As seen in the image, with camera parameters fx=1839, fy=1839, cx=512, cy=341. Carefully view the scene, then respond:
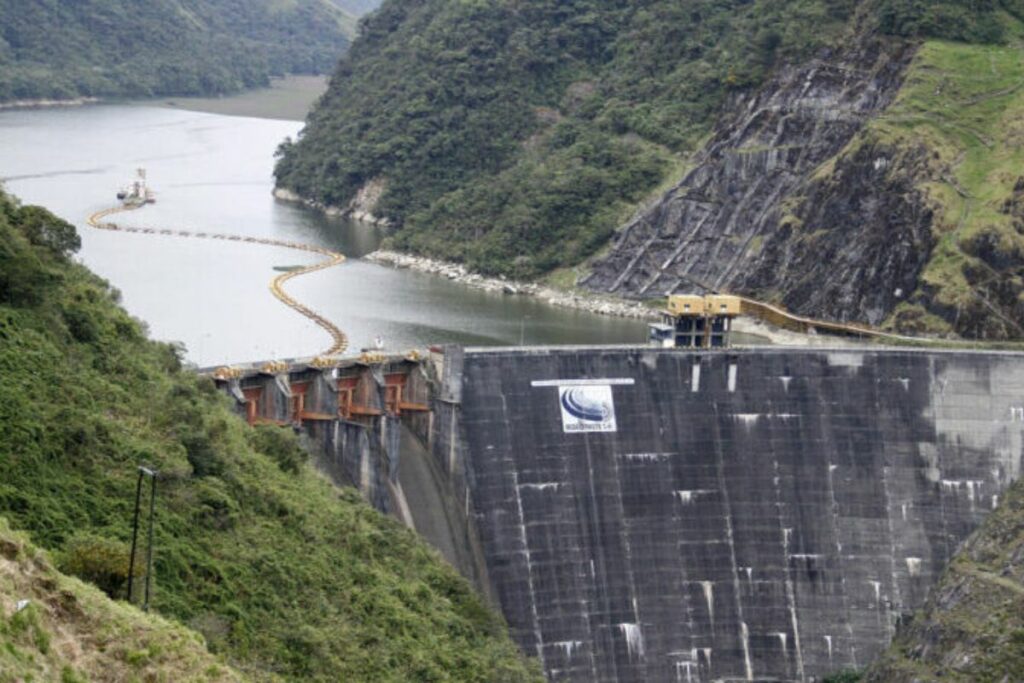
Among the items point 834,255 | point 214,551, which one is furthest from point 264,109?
point 214,551

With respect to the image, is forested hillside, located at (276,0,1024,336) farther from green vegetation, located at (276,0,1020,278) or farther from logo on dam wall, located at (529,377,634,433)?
logo on dam wall, located at (529,377,634,433)

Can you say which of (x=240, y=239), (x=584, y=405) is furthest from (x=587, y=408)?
(x=240, y=239)

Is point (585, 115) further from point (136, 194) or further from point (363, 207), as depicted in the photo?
point (136, 194)

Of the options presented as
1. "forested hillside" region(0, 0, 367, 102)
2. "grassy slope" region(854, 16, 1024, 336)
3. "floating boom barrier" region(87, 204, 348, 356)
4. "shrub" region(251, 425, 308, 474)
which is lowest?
"shrub" region(251, 425, 308, 474)

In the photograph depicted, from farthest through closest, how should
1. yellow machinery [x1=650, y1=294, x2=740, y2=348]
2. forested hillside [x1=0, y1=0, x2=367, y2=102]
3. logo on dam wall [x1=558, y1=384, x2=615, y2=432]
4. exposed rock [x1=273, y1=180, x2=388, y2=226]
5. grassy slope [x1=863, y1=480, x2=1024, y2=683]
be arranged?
1. forested hillside [x1=0, y1=0, x2=367, y2=102]
2. exposed rock [x1=273, y1=180, x2=388, y2=226]
3. yellow machinery [x1=650, y1=294, x2=740, y2=348]
4. logo on dam wall [x1=558, y1=384, x2=615, y2=432]
5. grassy slope [x1=863, y1=480, x2=1024, y2=683]

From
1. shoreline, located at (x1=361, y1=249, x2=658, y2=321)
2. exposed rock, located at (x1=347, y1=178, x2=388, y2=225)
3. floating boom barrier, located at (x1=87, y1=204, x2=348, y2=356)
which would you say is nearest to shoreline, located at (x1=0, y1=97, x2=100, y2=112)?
exposed rock, located at (x1=347, y1=178, x2=388, y2=225)

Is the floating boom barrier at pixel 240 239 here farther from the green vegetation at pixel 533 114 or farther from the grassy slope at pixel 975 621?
the grassy slope at pixel 975 621
